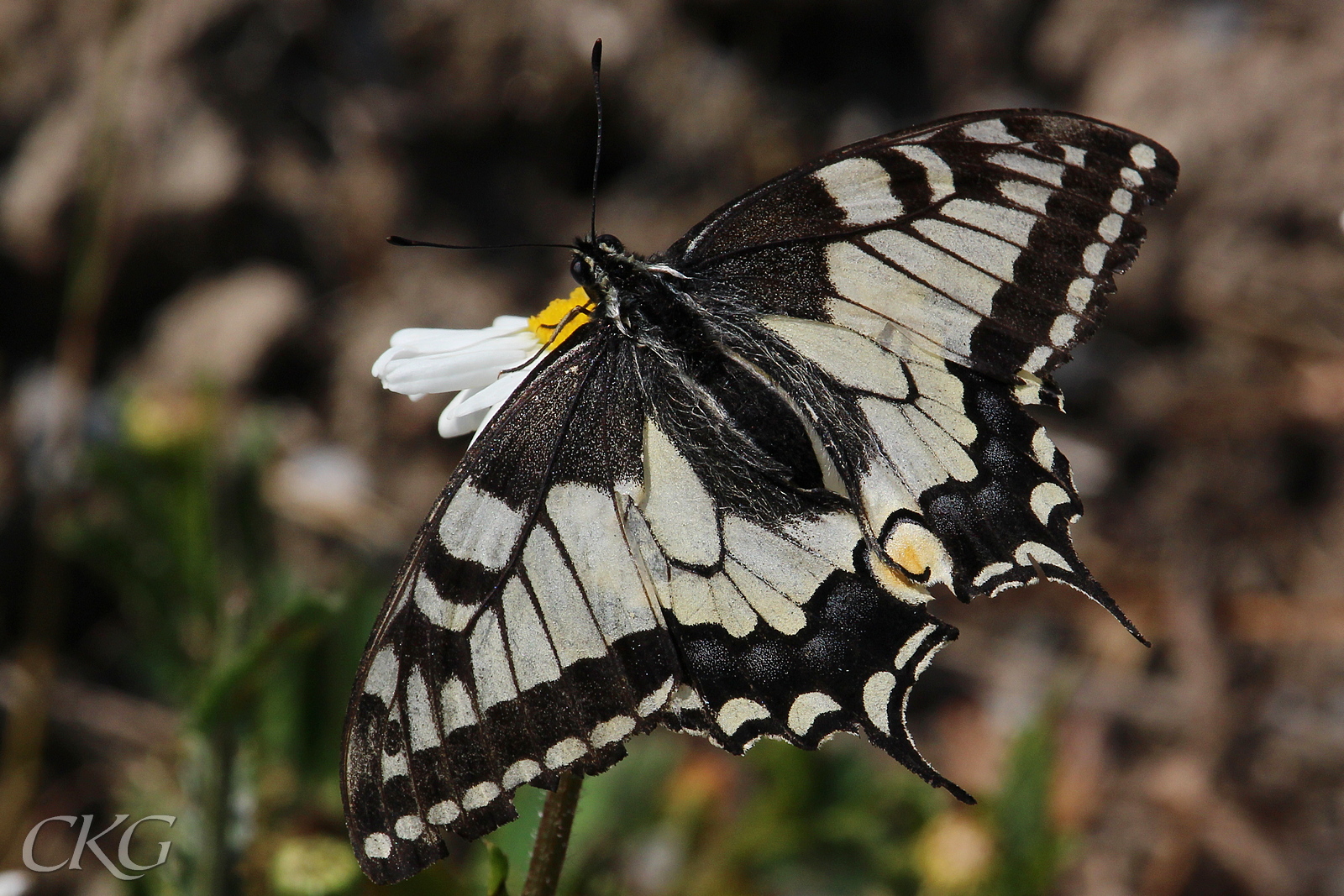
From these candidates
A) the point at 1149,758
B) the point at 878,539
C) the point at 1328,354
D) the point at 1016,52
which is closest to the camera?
the point at 878,539

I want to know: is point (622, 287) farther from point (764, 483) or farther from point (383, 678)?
point (383, 678)

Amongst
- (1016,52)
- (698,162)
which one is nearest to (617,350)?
(698,162)

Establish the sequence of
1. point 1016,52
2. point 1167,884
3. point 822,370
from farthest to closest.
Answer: point 1016,52
point 1167,884
point 822,370

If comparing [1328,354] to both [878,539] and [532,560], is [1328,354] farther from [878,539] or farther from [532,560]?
[532,560]

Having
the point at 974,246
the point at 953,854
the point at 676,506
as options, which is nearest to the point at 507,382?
the point at 676,506

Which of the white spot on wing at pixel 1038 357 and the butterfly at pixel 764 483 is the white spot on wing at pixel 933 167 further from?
the white spot on wing at pixel 1038 357

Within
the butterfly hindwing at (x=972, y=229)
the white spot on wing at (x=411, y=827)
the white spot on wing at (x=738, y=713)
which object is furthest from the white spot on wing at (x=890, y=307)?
the white spot on wing at (x=411, y=827)
